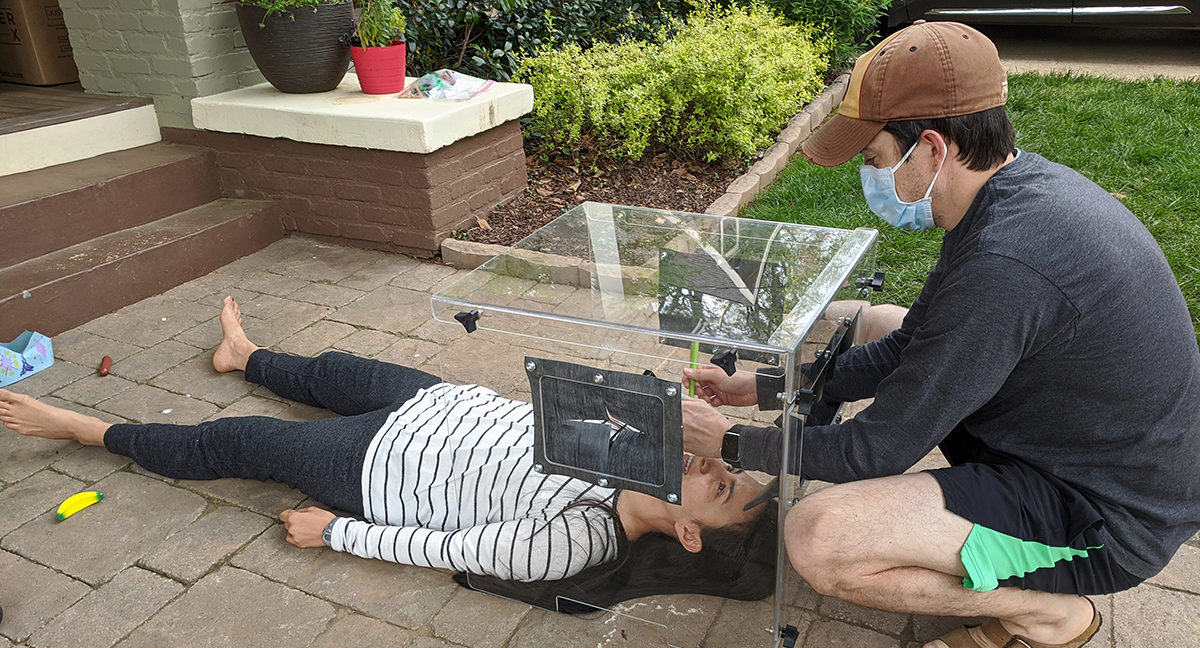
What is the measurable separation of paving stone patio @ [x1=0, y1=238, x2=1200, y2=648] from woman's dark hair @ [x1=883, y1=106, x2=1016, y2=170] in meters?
0.90

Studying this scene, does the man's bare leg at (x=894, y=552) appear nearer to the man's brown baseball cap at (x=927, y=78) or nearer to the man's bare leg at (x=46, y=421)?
the man's brown baseball cap at (x=927, y=78)

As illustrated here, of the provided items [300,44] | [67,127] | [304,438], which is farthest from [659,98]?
[304,438]

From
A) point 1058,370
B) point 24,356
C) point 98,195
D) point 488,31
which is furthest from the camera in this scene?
point 488,31

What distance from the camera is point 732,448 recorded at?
195 centimetres

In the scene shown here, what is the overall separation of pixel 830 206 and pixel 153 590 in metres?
3.63

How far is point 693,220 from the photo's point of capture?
271 centimetres

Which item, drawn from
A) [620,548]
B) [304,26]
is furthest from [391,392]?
[304,26]

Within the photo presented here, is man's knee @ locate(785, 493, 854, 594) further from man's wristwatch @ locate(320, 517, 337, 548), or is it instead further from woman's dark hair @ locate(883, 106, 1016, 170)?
man's wristwatch @ locate(320, 517, 337, 548)

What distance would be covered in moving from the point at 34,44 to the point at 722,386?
207 inches

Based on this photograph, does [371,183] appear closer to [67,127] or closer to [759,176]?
[67,127]

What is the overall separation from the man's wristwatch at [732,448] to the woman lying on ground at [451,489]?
53 mm

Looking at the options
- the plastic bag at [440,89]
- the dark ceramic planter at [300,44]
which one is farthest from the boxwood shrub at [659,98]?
the dark ceramic planter at [300,44]

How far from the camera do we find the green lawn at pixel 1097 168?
4078 mm

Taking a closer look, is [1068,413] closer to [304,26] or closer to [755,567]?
[755,567]
